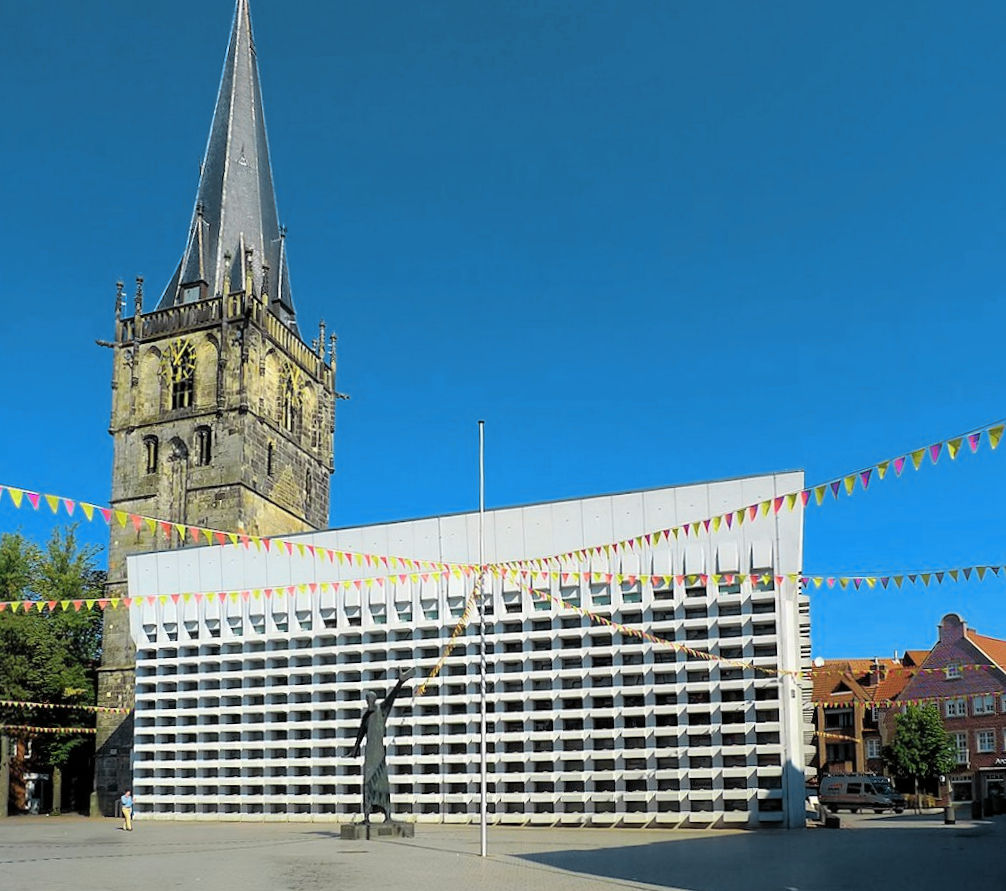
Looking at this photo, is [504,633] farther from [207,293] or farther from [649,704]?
[207,293]

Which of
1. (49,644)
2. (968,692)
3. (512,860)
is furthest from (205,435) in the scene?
(968,692)

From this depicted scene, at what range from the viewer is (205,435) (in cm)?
5566

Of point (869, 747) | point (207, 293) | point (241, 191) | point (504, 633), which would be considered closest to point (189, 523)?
point (207, 293)

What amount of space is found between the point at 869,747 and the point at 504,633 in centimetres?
4405

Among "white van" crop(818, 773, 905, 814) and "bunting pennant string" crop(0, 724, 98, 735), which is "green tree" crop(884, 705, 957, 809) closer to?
"white van" crop(818, 773, 905, 814)

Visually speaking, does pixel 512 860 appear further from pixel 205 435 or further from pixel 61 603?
pixel 205 435

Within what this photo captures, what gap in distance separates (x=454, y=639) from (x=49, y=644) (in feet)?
83.7

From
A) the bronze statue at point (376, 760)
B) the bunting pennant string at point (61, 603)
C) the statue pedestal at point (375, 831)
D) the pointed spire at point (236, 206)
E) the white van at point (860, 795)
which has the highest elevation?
the pointed spire at point (236, 206)

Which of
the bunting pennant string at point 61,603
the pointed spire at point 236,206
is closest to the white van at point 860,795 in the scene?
the bunting pennant string at point 61,603

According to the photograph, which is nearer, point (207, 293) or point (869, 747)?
point (207, 293)

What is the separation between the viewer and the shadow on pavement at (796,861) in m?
17.3

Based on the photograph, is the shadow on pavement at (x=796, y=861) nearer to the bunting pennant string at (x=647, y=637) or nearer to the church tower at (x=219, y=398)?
the bunting pennant string at (x=647, y=637)

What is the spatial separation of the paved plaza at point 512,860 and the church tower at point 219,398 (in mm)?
22961

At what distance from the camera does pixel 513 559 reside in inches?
1341
